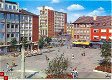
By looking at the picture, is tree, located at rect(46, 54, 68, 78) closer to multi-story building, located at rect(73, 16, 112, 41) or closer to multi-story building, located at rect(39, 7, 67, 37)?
multi-story building, located at rect(73, 16, 112, 41)

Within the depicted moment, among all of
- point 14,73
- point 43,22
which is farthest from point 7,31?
point 43,22

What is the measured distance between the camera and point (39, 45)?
185 feet

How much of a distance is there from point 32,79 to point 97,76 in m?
6.39

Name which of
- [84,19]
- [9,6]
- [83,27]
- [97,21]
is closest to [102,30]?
[97,21]

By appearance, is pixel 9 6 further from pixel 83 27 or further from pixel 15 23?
pixel 83 27

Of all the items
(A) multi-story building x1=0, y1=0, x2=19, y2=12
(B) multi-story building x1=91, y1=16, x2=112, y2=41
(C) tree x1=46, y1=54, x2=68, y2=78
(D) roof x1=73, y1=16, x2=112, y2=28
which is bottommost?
(C) tree x1=46, y1=54, x2=68, y2=78

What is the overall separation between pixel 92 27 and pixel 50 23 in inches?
1202

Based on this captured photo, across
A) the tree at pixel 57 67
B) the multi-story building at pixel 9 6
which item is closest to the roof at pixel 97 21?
the multi-story building at pixel 9 6

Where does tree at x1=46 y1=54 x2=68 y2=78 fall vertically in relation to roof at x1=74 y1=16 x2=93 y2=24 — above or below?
below

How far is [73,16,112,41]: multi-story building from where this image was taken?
6500 centimetres

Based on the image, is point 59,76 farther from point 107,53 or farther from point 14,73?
point 107,53

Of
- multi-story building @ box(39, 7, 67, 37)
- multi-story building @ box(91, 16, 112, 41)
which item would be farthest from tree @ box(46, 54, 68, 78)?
multi-story building @ box(39, 7, 67, 37)

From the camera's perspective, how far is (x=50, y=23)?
314 feet

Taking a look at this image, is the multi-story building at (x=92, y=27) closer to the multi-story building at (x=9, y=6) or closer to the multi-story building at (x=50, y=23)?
the multi-story building at (x=50, y=23)
